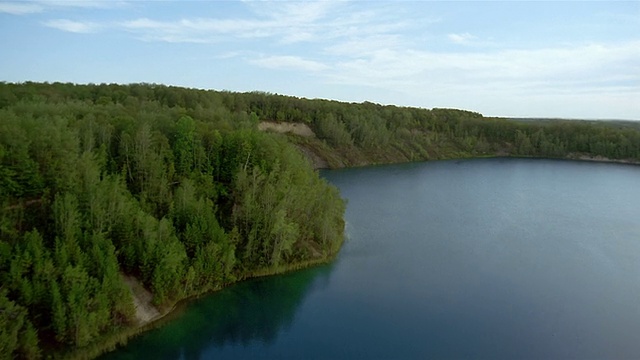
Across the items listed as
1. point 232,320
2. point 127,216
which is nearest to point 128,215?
point 127,216

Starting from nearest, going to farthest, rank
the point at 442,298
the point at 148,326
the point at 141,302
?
the point at 148,326
the point at 141,302
the point at 442,298

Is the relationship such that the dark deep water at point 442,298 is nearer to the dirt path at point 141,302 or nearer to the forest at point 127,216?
the dirt path at point 141,302

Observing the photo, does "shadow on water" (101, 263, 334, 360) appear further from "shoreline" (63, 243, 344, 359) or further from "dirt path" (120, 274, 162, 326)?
"dirt path" (120, 274, 162, 326)

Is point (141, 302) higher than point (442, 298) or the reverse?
higher

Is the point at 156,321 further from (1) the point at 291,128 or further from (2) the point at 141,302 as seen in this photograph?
(1) the point at 291,128

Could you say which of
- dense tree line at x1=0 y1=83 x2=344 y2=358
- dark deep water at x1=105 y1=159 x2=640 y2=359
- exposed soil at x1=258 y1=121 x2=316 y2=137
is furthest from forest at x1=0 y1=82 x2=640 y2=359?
exposed soil at x1=258 y1=121 x2=316 y2=137

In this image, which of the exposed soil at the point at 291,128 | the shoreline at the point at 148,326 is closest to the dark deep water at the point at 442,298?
the shoreline at the point at 148,326

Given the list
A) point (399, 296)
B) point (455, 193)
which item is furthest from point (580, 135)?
point (399, 296)
